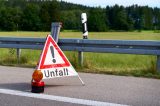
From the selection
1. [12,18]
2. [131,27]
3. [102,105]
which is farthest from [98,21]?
[102,105]

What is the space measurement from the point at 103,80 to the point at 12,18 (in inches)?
3675

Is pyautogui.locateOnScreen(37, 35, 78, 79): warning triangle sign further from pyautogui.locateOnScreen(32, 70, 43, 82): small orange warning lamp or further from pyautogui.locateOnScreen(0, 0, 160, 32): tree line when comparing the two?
pyautogui.locateOnScreen(0, 0, 160, 32): tree line

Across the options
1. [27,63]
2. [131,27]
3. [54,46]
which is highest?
[54,46]

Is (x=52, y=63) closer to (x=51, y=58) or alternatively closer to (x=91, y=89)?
(x=51, y=58)

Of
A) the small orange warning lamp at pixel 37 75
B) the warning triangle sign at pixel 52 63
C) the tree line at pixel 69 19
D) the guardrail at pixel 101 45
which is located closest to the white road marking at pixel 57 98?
the small orange warning lamp at pixel 37 75

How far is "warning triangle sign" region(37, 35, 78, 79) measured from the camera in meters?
7.96

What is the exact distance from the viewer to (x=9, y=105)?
21.3 ft

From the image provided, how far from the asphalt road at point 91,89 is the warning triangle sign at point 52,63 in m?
0.29

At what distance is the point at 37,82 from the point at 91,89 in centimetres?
111

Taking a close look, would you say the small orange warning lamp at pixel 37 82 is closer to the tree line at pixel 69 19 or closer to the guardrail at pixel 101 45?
the guardrail at pixel 101 45

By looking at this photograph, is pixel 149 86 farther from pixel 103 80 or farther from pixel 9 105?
pixel 9 105

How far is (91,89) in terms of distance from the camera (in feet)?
26.1

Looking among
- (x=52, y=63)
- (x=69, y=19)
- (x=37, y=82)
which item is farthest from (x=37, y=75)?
(x=69, y=19)

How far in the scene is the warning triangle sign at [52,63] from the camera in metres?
7.96
